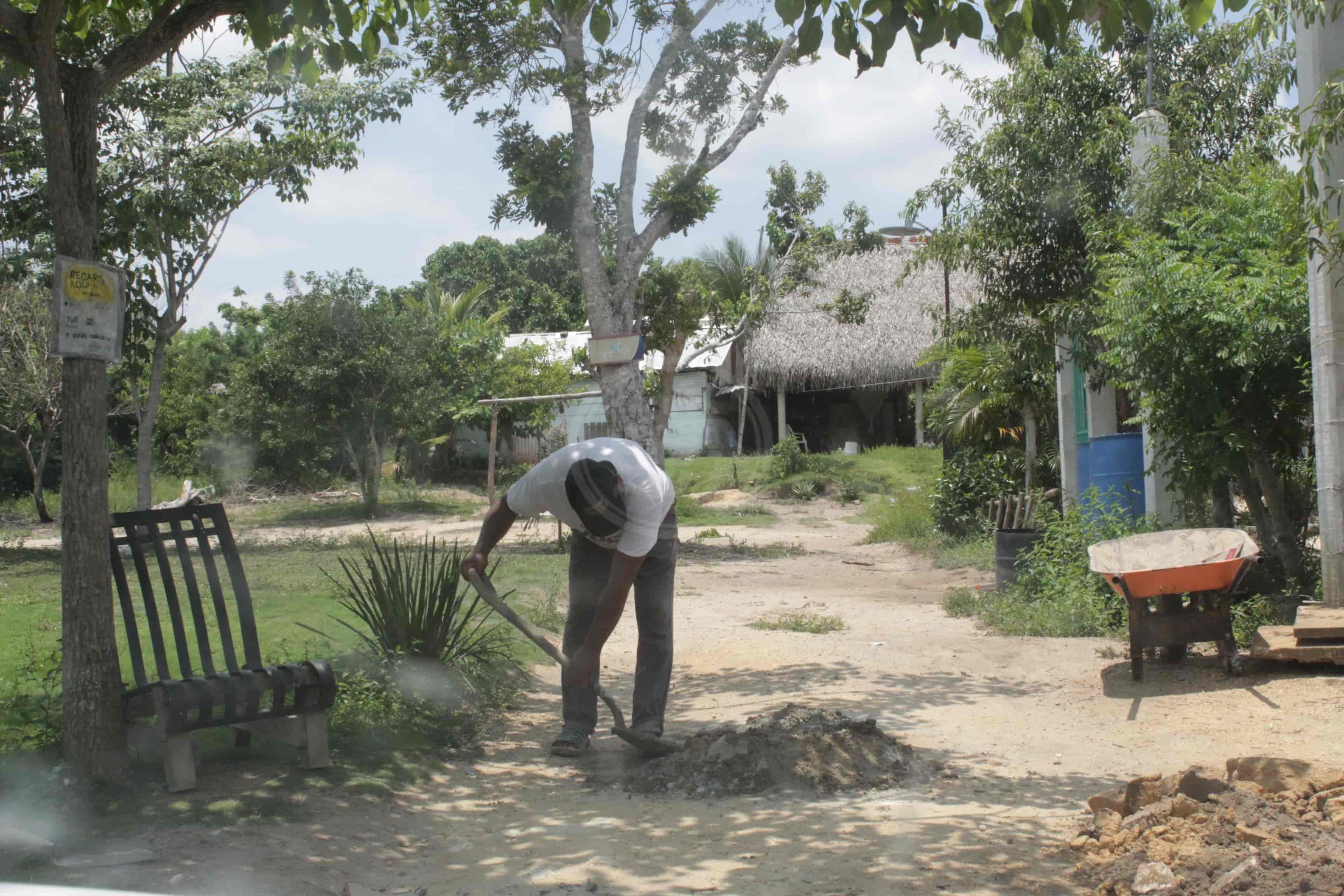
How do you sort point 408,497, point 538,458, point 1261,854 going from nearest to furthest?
point 1261,854, point 408,497, point 538,458

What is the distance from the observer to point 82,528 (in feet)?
13.4

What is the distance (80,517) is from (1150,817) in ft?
12.8

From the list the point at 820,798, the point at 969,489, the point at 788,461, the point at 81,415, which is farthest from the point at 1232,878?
the point at 788,461

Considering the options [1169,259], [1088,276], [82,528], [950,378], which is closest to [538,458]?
[950,378]

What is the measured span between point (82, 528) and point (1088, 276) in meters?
8.93

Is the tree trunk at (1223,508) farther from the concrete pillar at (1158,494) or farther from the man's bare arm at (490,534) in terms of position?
the man's bare arm at (490,534)

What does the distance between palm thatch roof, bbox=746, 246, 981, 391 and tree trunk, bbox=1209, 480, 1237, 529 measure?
18251 mm

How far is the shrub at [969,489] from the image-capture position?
1514 centimetres

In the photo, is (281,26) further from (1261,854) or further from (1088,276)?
(1088,276)

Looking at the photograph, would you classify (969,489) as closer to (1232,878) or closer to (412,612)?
(412,612)

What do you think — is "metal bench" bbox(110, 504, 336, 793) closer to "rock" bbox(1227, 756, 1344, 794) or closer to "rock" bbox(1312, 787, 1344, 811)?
"rock" bbox(1227, 756, 1344, 794)

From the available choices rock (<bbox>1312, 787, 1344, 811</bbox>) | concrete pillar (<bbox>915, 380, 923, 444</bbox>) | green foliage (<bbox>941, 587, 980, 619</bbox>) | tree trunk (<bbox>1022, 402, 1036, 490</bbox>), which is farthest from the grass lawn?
concrete pillar (<bbox>915, 380, 923, 444</bbox>)

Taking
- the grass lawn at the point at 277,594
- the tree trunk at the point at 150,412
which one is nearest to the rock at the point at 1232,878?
the grass lawn at the point at 277,594

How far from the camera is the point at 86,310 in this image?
4.04 m
